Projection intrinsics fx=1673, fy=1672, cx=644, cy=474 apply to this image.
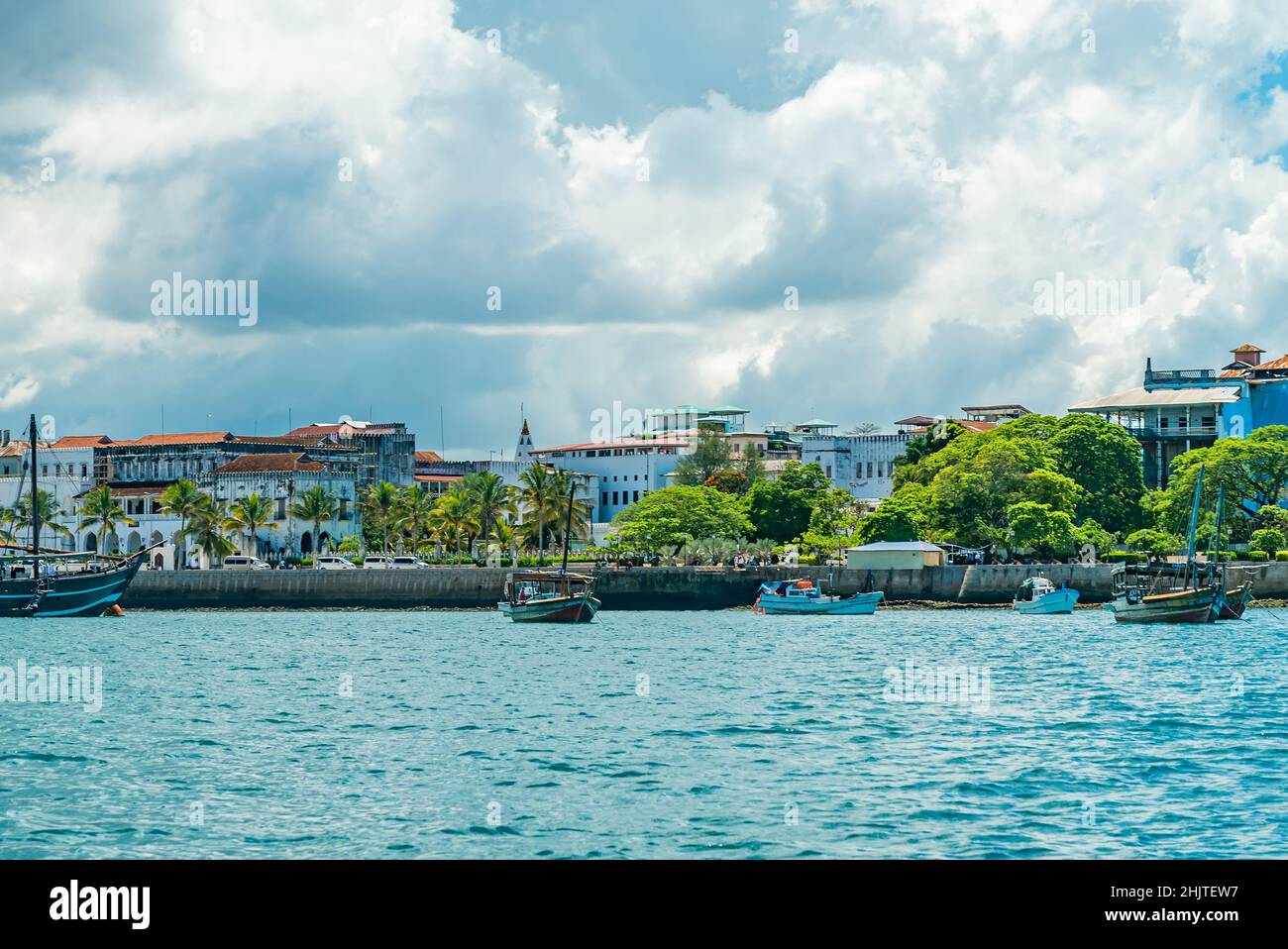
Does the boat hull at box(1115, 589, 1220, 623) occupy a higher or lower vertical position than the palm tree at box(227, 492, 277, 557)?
lower

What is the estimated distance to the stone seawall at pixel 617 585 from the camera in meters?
93.8

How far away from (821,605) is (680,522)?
24.7 metres

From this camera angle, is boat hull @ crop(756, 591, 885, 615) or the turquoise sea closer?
the turquoise sea

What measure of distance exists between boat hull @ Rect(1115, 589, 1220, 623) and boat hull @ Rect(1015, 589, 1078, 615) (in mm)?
9764

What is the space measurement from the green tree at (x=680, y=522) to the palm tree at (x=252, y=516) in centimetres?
2667

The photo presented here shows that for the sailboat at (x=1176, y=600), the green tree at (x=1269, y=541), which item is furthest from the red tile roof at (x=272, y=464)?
the green tree at (x=1269, y=541)

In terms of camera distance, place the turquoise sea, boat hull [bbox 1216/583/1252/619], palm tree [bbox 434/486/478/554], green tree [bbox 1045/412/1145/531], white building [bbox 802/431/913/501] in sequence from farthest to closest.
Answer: white building [bbox 802/431/913/501], palm tree [bbox 434/486/478/554], green tree [bbox 1045/412/1145/531], boat hull [bbox 1216/583/1252/619], the turquoise sea

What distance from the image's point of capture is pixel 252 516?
12031 centimetres

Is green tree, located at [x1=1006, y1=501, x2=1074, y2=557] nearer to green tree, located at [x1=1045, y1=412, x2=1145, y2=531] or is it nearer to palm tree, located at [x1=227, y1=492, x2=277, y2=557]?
green tree, located at [x1=1045, y1=412, x2=1145, y2=531]

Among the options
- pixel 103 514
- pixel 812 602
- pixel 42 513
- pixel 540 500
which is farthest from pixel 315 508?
pixel 812 602

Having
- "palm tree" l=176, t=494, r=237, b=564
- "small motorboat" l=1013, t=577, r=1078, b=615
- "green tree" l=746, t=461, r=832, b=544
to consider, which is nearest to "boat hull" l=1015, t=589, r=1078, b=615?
"small motorboat" l=1013, t=577, r=1078, b=615

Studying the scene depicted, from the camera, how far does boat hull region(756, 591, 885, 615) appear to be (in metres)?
89.6
